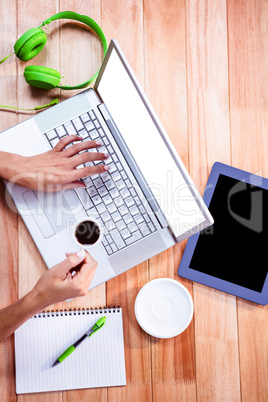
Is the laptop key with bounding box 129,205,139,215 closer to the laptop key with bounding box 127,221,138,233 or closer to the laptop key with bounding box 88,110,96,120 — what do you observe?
the laptop key with bounding box 127,221,138,233

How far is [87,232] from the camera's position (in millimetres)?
983

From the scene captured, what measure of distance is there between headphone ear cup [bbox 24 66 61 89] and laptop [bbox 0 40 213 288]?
0.06 metres

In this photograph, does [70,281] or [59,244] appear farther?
[59,244]

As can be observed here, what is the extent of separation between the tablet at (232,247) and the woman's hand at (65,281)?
12.1 inches

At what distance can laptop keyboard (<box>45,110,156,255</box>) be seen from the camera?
99 cm

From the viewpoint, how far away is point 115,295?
1050 millimetres

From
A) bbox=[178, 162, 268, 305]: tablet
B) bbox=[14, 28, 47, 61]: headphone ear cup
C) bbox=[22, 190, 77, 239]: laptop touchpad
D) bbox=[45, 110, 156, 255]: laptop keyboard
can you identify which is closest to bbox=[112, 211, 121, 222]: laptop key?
bbox=[45, 110, 156, 255]: laptop keyboard

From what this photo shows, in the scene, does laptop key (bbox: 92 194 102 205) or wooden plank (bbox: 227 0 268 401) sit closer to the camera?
laptop key (bbox: 92 194 102 205)

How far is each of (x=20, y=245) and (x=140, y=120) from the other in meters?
0.46

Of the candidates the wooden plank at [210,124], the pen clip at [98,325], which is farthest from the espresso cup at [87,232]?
the wooden plank at [210,124]

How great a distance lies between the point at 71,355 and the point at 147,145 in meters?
0.57

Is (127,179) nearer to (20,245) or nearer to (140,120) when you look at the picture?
(140,120)

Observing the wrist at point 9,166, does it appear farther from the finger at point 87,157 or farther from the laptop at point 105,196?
the finger at point 87,157

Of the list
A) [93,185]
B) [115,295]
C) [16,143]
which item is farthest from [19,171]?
[115,295]
